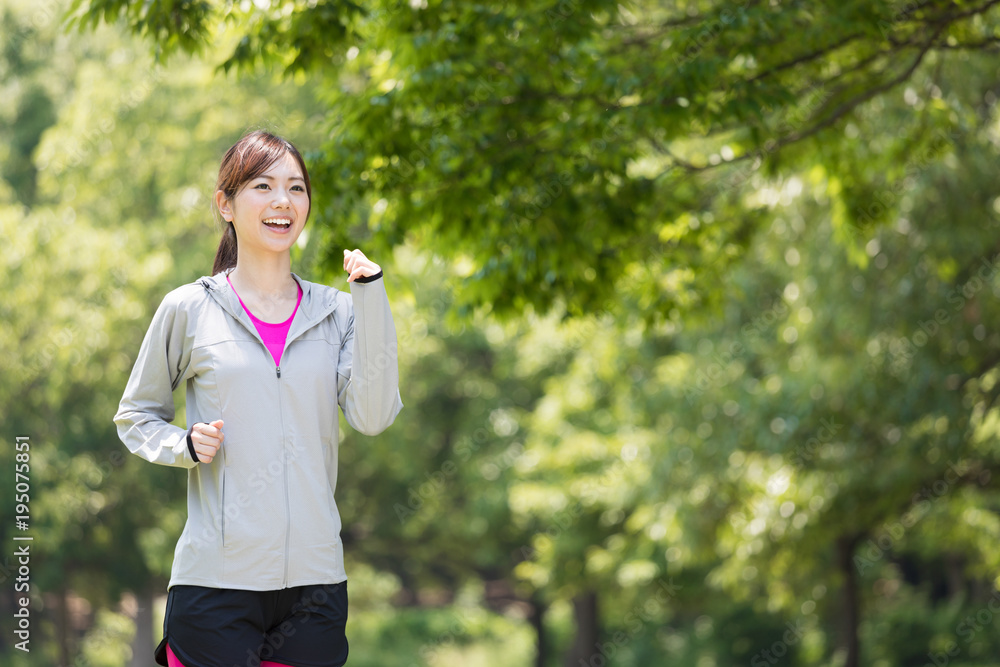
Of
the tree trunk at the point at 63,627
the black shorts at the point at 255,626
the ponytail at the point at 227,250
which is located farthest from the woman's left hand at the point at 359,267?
the tree trunk at the point at 63,627

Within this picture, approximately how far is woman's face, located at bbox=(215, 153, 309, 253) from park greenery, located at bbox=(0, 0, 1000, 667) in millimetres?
2705

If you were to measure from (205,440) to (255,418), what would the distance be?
14 centimetres

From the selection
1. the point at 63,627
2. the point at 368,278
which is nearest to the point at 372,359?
the point at 368,278

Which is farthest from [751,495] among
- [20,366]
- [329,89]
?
[20,366]

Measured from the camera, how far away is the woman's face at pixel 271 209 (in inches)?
96.3

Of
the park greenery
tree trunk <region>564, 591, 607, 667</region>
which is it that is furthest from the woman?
tree trunk <region>564, 591, 607, 667</region>

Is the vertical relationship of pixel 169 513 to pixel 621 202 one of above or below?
below

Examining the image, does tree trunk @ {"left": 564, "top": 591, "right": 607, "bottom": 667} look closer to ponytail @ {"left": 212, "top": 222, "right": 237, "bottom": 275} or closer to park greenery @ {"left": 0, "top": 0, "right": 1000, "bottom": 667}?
park greenery @ {"left": 0, "top": 0, "right": 1000, "bottom": 667}

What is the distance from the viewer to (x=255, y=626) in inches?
90.3

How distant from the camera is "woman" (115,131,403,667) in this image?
7.43 ft

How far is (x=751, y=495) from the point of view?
449 inches

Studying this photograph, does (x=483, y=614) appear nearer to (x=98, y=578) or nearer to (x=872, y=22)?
(x=98, y=578)

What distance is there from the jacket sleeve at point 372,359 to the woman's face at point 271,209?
0.24 m

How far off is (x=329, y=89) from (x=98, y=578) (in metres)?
13.5
